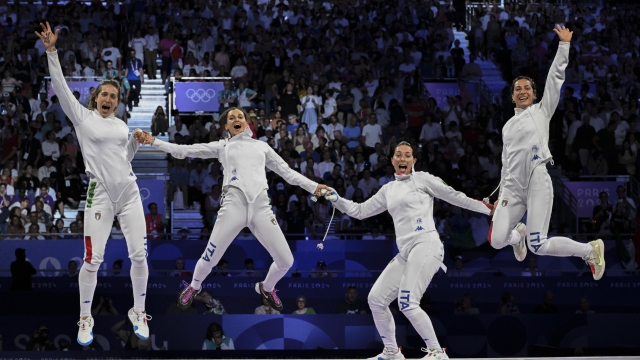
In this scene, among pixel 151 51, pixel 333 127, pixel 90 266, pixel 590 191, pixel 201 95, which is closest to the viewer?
pixel 90 266

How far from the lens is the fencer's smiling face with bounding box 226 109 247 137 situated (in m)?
9.59

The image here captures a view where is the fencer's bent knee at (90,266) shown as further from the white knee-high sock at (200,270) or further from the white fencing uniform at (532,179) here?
the white fencing uniform at (532,179)

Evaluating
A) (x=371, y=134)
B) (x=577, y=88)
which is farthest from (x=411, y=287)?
(x=577, y=88)

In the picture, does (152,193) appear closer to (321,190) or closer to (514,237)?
(321,190)

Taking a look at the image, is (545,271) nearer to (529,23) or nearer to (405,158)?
(405,158)

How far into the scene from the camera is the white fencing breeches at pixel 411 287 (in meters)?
8.95

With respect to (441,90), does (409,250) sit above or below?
below

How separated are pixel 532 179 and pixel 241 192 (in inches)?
117

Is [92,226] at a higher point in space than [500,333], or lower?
higher

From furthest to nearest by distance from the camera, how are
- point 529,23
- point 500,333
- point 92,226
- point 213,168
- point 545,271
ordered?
point 529,23 < point 213,168 < point 545,271 < point 500,333 < point 92,226

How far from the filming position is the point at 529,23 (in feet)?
70.1

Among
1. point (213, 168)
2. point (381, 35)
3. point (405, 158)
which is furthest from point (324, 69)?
point (405, 158)

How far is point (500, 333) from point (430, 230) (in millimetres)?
4219

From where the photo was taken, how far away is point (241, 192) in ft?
30.6
